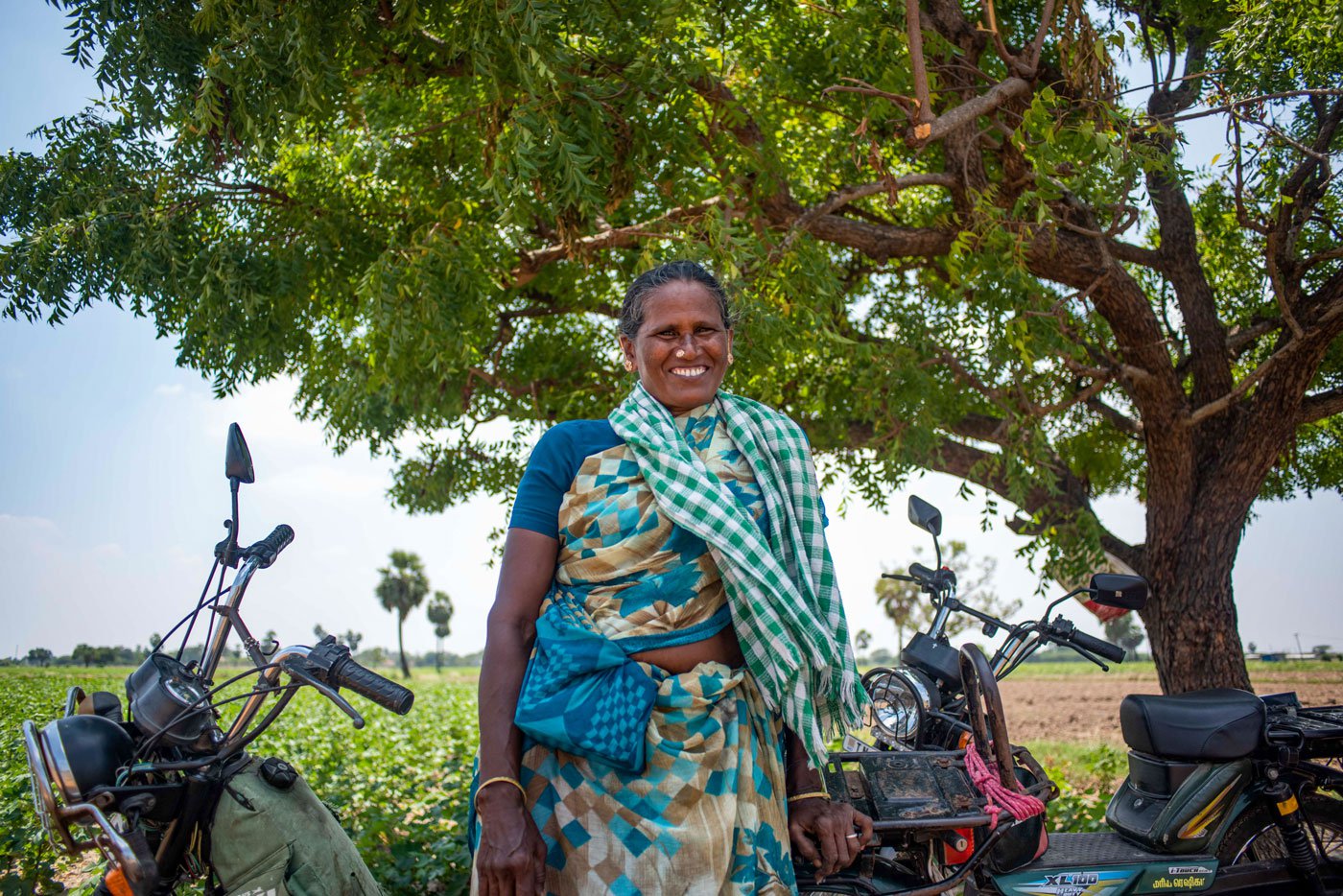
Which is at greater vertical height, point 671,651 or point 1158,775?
point 671,651

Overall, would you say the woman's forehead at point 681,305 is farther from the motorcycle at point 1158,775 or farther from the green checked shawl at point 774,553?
the motorcycle at point 1158,775

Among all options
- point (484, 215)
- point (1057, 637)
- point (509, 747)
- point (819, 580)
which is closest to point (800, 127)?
point (484, 215)

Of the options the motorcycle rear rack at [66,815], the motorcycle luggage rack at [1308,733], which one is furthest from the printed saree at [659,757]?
the motorcycle luggage rack at [1308,733]

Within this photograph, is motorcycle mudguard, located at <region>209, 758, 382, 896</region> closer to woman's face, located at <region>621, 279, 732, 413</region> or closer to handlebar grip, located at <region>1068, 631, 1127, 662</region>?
woman's face, located at <region>621, 279, 732, 413</region>

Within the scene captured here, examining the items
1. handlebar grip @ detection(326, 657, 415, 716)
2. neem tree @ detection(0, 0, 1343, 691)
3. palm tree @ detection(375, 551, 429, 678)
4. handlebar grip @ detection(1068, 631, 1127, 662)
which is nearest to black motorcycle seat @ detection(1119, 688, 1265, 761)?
handlebar grip @ detection(1068, 631, 1127, 662)

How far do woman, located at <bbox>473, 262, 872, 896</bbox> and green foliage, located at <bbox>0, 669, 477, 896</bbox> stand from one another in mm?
2681

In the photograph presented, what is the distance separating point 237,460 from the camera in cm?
245

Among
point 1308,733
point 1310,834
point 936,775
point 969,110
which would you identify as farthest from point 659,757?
point 969,110

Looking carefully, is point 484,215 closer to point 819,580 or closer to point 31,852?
point 31,852

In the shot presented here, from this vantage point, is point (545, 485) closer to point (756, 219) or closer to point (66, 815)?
point (66, 815)

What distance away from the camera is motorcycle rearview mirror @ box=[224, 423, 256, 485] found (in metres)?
2.44

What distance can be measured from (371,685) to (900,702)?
2.10m

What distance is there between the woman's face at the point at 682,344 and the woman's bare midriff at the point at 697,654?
539 mm

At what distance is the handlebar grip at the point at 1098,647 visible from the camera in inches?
138
